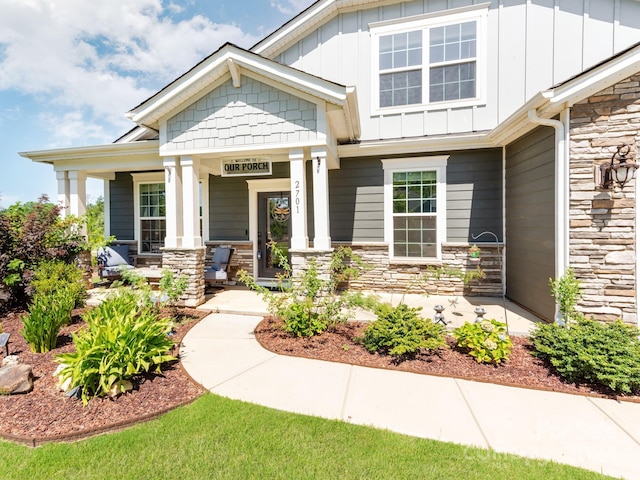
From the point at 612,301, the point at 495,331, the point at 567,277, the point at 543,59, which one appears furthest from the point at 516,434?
the point at 543,59

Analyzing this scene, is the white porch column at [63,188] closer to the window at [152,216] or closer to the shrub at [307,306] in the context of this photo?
the window at [152,216]

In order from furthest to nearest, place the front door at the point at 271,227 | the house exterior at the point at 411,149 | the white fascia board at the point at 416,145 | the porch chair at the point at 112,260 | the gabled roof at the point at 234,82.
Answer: the front door at the point at 271,227, the porch chair at the point at 112,260, the white fascia board at the point at 416,145, the gabled roof at the point at 234,82, the house exterior at the point at 411,149

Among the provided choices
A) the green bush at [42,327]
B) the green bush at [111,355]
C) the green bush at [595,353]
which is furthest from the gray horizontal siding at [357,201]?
the green bush at [42,327]

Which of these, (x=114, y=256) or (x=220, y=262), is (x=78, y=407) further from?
(x=114, y=256)

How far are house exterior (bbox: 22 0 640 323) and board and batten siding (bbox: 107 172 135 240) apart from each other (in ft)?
1.09

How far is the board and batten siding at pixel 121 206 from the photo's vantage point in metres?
8.85

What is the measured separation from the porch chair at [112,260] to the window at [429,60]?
7835 mm

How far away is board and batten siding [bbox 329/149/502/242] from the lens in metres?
6.54

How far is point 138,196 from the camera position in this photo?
881cm

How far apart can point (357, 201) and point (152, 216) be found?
6.01 m

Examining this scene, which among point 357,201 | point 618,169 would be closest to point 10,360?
point 357,201

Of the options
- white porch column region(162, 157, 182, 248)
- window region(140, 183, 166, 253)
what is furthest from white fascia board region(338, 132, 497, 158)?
window region(140, 183, 166, 253)

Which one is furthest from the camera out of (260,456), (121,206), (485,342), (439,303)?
(121,206)

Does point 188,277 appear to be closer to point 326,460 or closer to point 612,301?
point 326,460
